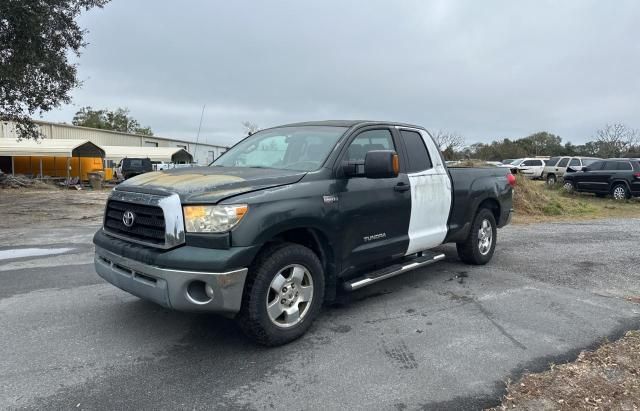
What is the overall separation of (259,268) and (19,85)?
594 inches

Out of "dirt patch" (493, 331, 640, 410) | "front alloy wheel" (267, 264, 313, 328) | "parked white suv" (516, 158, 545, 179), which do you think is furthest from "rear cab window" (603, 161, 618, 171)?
"front alloy wheel" (267, 264, 313, 328)

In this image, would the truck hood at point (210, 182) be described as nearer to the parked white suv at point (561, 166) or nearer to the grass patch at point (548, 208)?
the grass patch at point (548, 208)

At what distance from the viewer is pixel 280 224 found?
370cm

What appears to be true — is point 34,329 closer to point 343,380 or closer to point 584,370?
point 343,380

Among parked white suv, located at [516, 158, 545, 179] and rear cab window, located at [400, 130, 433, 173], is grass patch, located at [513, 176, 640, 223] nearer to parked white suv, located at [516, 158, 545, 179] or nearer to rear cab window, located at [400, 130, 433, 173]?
rear cab window, located at [400, 130, 433, 173]

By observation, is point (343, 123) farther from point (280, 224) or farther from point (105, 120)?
point (105, 120)

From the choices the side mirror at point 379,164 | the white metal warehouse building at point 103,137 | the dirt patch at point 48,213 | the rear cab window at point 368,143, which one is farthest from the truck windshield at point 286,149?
the white metal warehouse building at point 103,137

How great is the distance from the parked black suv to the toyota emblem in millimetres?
19714

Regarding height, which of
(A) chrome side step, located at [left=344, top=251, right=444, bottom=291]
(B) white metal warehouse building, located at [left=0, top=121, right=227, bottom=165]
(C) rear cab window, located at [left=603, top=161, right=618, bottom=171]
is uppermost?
(B) white metal warehouse building, located at [left=0, top=121, right=227, bottom=165]

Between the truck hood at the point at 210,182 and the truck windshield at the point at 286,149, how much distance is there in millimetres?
279

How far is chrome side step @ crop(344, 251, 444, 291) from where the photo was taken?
4440 mm

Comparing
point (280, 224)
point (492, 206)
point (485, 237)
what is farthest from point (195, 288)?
point (492, 206)

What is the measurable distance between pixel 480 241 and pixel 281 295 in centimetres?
387

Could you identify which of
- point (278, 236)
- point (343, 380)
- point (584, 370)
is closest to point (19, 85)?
point (278, 236)
